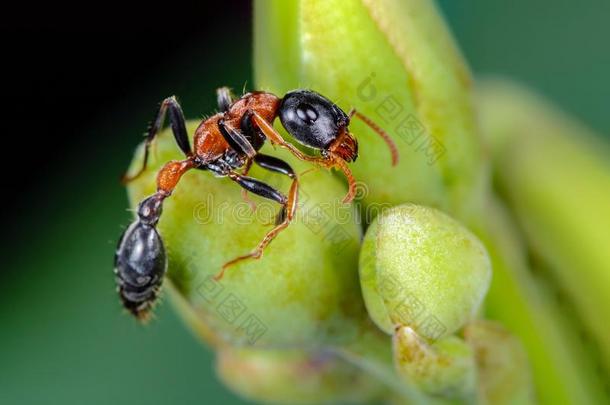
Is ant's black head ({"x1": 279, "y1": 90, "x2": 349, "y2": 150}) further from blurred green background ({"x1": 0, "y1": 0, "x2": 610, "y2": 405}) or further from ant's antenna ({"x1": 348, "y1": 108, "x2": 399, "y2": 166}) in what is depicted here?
blurred green background ({"x1": 0, "y1": 0, "x2": 610, "y2": 405})

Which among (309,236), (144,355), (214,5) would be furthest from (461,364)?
(214,5)

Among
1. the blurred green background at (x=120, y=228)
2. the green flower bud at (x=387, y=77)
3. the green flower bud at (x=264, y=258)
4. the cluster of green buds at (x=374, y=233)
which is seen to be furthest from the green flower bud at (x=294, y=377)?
the blurred green background at (x=120, y=228)

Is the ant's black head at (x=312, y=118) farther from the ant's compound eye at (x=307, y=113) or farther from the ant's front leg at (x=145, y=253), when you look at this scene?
the ant's front leg at (x=145, y=253)

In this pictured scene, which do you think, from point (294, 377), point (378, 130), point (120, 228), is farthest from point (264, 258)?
point (120, 228)

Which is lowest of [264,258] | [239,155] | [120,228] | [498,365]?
[498,365]

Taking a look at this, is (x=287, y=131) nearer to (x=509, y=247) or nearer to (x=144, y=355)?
(x=509, y=247)

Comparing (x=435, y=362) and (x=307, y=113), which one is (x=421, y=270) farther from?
(x=307, y=113)
